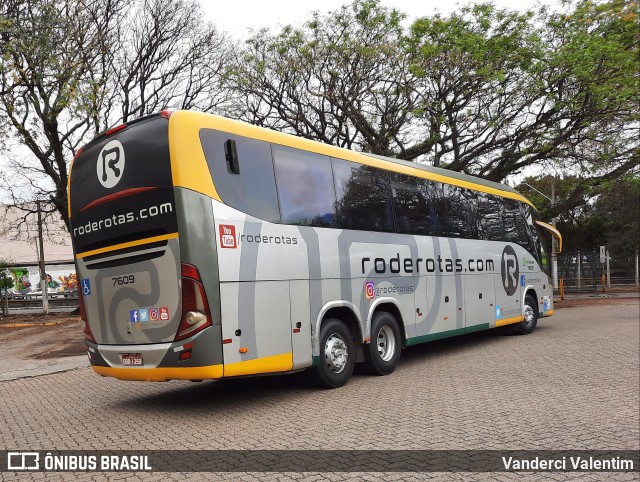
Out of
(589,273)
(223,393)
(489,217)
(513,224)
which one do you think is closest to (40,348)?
(223,393)

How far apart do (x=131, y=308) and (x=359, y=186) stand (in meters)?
3.87

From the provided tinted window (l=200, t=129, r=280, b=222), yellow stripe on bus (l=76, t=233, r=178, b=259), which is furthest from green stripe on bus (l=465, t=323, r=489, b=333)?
yellow stripe on bus (l=76, t=233, r=178, b=259)

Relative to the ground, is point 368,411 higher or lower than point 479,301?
lower

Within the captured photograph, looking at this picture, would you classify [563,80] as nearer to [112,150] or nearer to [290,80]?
[290,80]

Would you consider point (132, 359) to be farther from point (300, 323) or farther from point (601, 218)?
point (601, 218)

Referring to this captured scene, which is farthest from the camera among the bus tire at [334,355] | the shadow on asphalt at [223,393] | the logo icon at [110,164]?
the bus tire at [334,355]

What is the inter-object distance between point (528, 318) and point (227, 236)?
9.87 meters

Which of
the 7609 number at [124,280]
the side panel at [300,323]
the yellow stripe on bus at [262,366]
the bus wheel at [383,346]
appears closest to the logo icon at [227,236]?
the side panel at [300,323]

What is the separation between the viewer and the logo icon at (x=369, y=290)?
8.50m

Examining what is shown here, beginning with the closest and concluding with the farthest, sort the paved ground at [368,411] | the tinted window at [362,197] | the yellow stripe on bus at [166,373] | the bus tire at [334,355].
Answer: the paved ground at [368,411] < the yellow stripe on bus at [166,373] < the bus tire at [334,355] < the tinted window at [362,197]

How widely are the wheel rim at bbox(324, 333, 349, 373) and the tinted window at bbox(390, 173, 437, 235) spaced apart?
238 cm

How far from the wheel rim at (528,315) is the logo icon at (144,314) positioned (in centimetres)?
1010

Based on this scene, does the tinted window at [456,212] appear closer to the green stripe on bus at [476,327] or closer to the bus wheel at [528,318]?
the green stripe on bus at [476,327]

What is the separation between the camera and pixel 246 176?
6836 mm
